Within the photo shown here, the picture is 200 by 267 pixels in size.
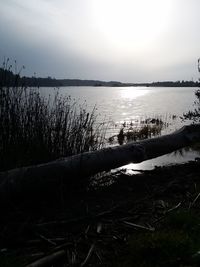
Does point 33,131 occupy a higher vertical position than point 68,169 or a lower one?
higher

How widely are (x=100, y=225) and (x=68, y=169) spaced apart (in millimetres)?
1599

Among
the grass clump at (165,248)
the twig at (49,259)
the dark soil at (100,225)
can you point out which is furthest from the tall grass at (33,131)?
the grass clump at (165,248)

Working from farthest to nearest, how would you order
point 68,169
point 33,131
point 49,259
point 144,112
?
point 144,112 < point 33,131 < point 68,169 < point 49,259

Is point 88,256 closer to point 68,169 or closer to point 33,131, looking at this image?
point 68,169

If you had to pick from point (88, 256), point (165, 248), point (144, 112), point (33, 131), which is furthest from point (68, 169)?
point (144, 112)

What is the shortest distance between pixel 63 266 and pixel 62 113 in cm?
434

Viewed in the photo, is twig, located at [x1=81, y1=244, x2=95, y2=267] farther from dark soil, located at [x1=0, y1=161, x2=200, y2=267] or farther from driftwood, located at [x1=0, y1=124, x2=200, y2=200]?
driftwood, located at [x1=0, y1=124, x2=200, y2=200]

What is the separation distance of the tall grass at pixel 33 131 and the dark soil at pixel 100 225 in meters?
1.05

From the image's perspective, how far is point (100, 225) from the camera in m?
4.90

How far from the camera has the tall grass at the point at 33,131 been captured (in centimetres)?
669

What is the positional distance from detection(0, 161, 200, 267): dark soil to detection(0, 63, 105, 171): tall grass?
3.44 ft

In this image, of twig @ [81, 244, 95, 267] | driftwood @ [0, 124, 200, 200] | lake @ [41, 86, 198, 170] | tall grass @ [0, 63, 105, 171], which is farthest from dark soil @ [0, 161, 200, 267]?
lake @ [41, 86, 198, 170]

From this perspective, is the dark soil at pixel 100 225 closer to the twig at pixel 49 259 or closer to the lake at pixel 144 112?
the twig at pixel 49 259

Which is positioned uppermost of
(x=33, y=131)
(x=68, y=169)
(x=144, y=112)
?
(x=33, y=131)
